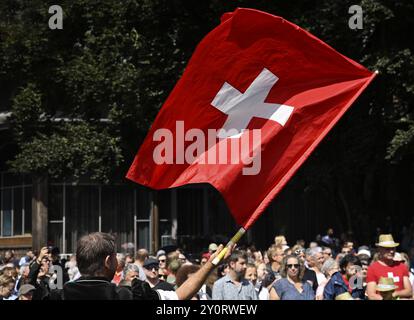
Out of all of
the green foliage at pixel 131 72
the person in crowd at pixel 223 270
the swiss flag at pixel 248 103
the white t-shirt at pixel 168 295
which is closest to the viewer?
the white t-shirt at pixel 168 295

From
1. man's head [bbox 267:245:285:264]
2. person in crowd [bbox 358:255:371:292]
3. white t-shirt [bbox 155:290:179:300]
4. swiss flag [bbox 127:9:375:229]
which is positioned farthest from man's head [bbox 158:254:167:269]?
white t-shirt [bbox 155:290:179:300]

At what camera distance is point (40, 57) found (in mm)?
28625

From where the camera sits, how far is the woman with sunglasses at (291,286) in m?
11.9

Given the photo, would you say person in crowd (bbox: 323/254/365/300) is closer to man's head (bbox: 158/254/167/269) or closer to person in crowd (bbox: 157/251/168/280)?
person in crowd (bbox: 157/251/168/280)

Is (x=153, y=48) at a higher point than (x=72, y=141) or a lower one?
higher

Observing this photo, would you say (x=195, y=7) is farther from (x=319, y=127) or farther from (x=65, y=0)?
(x=319, y=127)

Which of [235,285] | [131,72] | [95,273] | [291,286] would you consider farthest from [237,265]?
[131,72]

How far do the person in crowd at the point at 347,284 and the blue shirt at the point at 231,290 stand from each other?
940mm

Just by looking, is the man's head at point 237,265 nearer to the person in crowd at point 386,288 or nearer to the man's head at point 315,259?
the person in crowd at point 386,288

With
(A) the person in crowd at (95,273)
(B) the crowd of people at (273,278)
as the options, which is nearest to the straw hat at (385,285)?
(B) the crowd of people at (273,278)

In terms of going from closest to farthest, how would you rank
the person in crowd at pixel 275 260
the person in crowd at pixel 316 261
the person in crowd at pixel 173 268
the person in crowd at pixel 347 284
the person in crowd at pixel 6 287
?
the person in crowd at pixel 6 287, the person in crowd at pixel 347 284, the person in crowd at pixel 173 268, the person in crowd at pixel 275 260, the person in crowd at pixel 316 261
